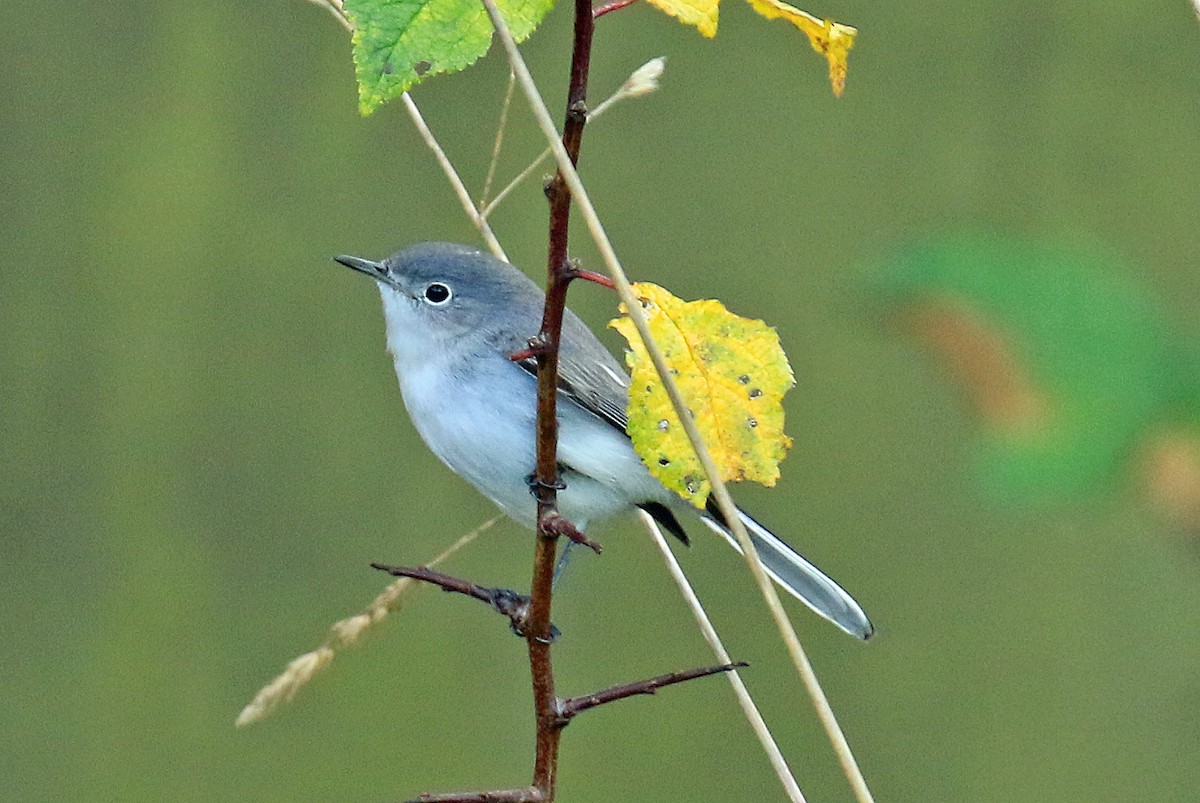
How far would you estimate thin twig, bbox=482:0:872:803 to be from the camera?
0.77 meters

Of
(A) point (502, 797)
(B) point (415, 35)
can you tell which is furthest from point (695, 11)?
(A) point (502, 797)

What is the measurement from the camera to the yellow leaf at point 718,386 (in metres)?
0.88

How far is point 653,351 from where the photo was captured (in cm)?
82

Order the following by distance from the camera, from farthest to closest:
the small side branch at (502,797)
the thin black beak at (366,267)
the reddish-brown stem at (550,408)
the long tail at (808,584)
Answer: the thin black beak at (366,267) → the long tail at (808,584) → the small side branch at (502,797) → the reddish-brown stem at (550,408)

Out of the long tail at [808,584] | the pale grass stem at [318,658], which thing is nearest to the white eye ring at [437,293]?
the long tail at [808,584]

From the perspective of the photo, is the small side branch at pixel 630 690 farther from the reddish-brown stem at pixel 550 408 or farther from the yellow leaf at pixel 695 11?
the yellow leaf at pixel 695 11

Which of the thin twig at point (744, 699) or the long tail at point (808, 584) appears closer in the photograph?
the thin twig at point (744, 699)

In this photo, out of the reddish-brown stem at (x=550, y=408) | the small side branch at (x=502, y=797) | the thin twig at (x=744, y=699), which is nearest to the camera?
the reddish-brown stem at (x=550, y=408)

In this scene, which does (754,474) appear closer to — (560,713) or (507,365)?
(560,713)

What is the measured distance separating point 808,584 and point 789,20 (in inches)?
31.9

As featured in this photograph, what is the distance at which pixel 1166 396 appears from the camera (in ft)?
4.32

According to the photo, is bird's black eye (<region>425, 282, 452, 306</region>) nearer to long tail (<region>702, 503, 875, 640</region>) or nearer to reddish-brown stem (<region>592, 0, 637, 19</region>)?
long tail (<region>702, 503, 875, 640</region>)

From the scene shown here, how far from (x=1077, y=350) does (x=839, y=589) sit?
35 cm

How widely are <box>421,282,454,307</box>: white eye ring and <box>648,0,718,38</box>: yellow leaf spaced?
88cm
